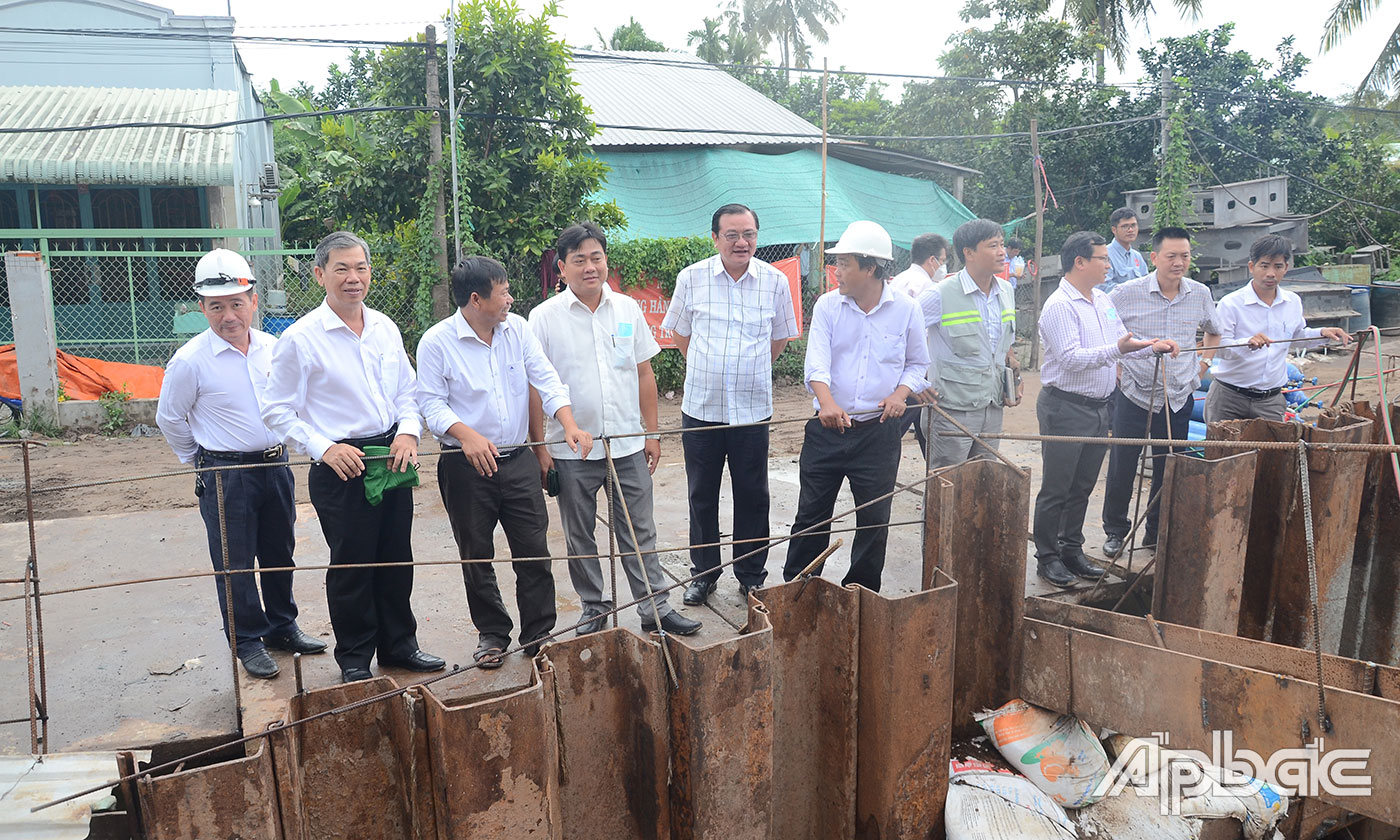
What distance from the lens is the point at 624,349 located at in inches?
171

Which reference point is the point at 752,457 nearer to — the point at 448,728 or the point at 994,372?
the point at 994,372

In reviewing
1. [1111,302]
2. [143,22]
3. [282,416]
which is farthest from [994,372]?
[143,22]

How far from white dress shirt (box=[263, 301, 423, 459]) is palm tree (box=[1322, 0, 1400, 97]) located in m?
18.0

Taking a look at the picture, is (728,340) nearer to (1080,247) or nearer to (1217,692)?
(1080,247)

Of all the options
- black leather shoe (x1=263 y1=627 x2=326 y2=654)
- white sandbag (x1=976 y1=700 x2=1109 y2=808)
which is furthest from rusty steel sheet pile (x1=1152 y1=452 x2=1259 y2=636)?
black leather shoe (x1=263 y1=627 x2=326 y2=654)

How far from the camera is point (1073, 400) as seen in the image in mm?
5199

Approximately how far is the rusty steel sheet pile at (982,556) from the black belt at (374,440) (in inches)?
84.4

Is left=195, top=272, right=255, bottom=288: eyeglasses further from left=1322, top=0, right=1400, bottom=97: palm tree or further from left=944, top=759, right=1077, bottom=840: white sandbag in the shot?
left=1322, top=0, right=1400, bottom=97: palm tree

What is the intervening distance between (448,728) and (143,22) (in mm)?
19344

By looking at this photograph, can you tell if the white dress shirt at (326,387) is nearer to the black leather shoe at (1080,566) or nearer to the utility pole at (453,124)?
the black leather shoe at (1080,566)

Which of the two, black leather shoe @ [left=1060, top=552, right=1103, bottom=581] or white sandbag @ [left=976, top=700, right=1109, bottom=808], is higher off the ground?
black leather shoe @ [left=1060, top=552, right=1103, bottom=581]

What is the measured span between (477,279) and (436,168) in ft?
21.3

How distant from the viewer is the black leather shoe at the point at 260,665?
12.5ft

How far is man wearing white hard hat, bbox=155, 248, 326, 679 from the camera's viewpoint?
13.2 feet
